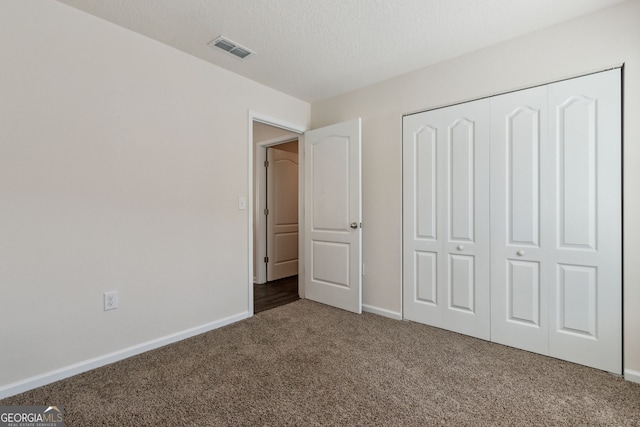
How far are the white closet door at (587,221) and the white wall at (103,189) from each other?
2622mm

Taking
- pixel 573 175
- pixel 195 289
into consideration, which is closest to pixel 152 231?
pixel 195 289

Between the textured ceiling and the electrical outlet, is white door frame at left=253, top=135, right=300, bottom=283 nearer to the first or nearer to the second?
the textured ceiling

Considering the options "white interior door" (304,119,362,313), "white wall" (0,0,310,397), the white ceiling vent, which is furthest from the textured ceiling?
"white interior door" (304,119,362,313)

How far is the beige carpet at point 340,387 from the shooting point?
4.97 ft

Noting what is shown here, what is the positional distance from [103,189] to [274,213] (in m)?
2.64

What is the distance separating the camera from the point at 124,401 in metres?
1.64

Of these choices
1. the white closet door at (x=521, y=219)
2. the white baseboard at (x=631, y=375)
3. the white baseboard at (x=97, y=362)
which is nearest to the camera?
the white baseboard at (x=97, y=362)

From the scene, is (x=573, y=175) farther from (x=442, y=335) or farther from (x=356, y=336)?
(x=356, y=336)

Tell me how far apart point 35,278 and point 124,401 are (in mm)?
915

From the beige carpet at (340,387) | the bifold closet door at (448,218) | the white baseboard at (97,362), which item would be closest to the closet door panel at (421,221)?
the bifold closet door at (448,218)

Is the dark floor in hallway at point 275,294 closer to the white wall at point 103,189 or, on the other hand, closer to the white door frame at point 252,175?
the white door frame at point 252,175

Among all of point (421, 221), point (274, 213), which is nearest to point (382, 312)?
point (421, 221)

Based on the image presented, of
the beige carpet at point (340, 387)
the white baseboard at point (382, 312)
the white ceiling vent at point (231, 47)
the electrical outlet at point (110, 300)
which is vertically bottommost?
the beige carpet at point (340, 387)

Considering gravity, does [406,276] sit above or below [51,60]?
below
